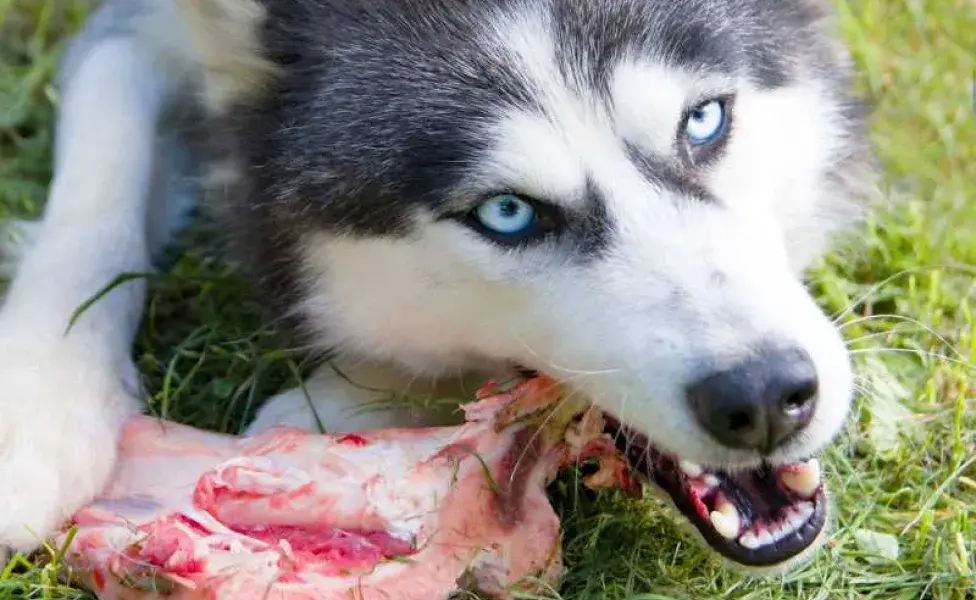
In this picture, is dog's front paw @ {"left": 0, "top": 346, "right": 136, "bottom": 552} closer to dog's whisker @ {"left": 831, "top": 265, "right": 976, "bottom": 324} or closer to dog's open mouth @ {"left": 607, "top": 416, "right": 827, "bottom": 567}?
dog's open mouth @ {"left": 607, "top": 416, "right": 827, "bottom": 567}

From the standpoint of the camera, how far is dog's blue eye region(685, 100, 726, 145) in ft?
7.64

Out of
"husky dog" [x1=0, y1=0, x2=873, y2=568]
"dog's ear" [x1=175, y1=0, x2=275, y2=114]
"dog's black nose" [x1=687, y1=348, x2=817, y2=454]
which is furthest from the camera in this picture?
"dog's ear" [x1=175, y1=0, x2=275, y2=114]

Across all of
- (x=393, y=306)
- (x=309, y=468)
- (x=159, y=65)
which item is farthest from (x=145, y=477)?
(x=159, y=65)

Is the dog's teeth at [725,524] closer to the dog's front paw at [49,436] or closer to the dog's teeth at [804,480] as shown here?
the dog's teeth at [804,480]

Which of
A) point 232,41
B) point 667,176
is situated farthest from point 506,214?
point 232,41

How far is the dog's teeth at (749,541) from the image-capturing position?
2.21 m

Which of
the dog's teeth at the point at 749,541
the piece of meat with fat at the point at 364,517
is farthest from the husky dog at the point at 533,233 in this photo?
the piece of meat with fat at the point at 364,517

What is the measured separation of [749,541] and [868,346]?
0.96m

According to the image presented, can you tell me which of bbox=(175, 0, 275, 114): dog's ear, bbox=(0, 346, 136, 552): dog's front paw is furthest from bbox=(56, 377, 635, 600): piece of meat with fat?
bbox=(175, 0, 275, 114): dog's ear

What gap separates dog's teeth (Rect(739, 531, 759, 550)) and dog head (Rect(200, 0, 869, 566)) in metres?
0.02

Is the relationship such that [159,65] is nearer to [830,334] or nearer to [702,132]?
[702,132]

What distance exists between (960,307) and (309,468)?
5.89ft

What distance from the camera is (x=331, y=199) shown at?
2.45 metres

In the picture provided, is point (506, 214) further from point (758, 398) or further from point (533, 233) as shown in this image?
point (758, 398)
